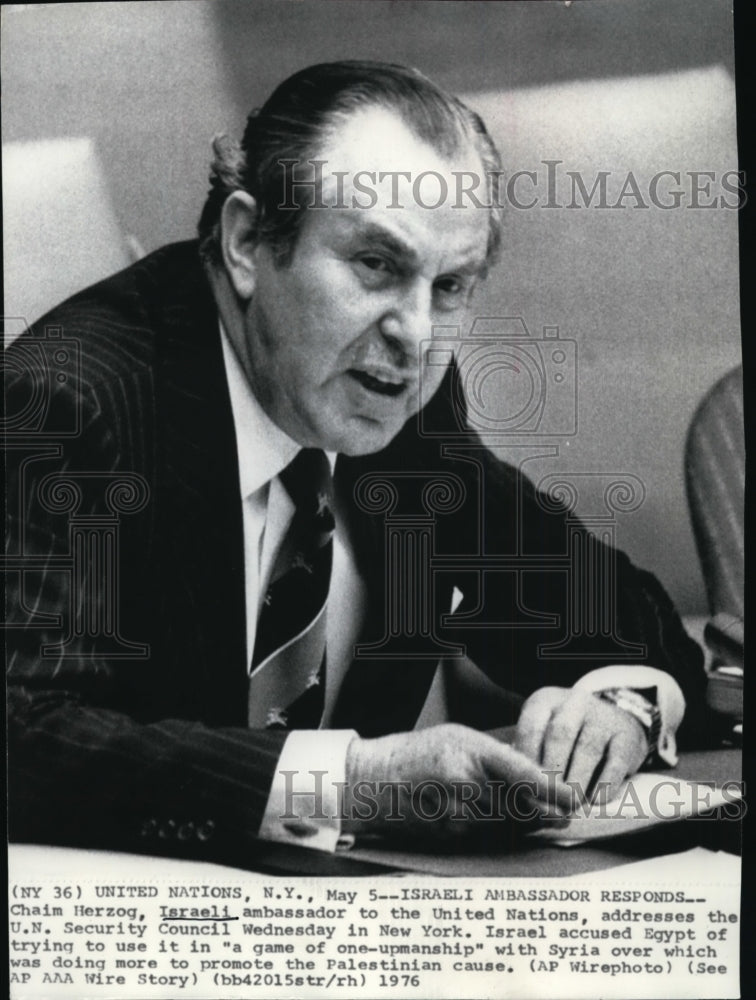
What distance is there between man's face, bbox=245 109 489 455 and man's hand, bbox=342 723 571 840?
Result: 2.55ft

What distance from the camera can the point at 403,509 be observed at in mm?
2871

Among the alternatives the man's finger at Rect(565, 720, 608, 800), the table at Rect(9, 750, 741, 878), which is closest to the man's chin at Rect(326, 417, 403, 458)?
the man's finger at Rect(565, 720, 608, 800)

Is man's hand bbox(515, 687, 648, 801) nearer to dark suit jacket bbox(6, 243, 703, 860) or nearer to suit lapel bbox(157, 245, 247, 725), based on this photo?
dark suit jacket bbox(6, 243, 703, 860)

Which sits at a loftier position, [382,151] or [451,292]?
[382,151]

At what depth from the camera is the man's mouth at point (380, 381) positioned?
285cm

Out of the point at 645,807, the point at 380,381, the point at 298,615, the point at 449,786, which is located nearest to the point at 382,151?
the point at 380,381

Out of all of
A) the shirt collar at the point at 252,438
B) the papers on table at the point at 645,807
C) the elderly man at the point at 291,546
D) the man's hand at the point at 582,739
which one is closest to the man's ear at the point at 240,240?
the elderly man at the point at 291,546

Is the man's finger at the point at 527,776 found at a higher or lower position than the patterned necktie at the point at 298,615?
lower

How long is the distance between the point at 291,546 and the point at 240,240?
77cm

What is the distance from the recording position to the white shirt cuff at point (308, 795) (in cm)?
282

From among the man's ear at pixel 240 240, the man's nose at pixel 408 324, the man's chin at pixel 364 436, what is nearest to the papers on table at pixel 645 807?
the man's chin at pixel 364 436

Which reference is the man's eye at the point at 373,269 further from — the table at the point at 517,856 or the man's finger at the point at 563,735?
the table at the point at 517,856

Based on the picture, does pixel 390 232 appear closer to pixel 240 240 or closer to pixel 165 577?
pixel 240 240

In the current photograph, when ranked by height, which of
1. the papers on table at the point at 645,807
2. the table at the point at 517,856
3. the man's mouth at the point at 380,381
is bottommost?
the table at the point at 517,856
